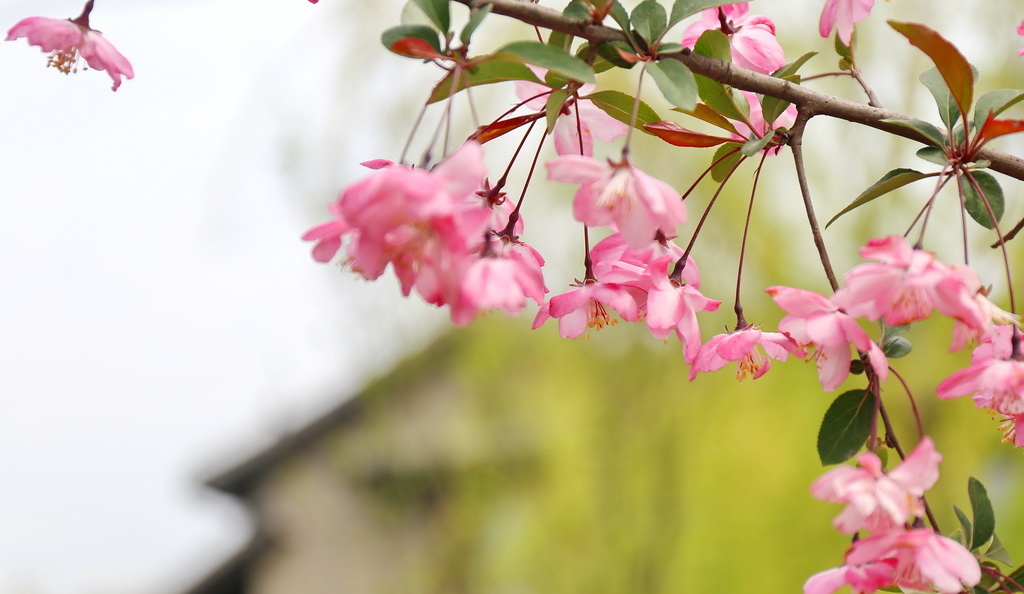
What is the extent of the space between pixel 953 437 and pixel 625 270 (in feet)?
13.3

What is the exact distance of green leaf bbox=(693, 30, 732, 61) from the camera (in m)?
0.58

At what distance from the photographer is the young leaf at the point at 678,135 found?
634 millimetres

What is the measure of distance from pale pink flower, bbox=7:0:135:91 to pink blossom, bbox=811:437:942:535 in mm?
634

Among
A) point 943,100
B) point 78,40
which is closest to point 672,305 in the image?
point 943,100

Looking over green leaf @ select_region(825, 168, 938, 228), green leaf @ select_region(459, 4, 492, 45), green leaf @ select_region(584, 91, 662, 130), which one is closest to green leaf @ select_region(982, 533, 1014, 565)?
green leaf @ select_region(825, 168, 938, 228)

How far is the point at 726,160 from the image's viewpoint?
2.23 feet

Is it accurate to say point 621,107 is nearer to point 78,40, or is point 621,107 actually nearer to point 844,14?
point 844,14

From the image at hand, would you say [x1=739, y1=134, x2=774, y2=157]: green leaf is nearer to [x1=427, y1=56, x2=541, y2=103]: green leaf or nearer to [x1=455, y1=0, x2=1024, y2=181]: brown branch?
[x1=455, y1=0, x2=1024, y2=181]: brown branch

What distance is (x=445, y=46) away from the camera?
1.70 ft

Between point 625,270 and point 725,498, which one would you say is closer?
point 625,270

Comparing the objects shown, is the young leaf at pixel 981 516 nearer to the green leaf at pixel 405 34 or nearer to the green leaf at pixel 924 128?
the green leaf at pixel 924 128

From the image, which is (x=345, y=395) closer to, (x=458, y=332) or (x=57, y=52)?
(x=458, y=332)

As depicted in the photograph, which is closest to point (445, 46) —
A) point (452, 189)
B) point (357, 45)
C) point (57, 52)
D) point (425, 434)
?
point (452, 189)

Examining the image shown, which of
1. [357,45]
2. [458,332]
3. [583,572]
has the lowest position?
[583,572]
